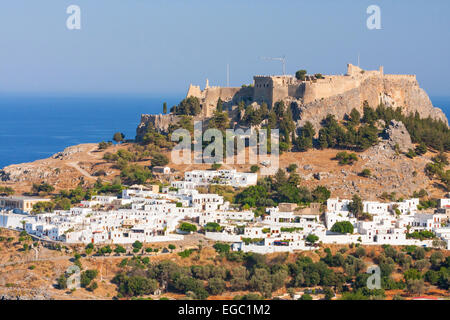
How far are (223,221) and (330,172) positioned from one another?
8.81 meters

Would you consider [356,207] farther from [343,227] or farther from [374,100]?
[374,100]

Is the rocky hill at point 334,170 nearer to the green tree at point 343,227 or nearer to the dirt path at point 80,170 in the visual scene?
the dirt path at point 80,170

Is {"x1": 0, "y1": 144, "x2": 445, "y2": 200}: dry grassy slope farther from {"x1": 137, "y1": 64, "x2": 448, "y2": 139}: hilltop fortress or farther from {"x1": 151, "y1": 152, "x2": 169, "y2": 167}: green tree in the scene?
{"x1": 137, "y1": 64, "x2": 448, "y2": 139}: hilltop fortress

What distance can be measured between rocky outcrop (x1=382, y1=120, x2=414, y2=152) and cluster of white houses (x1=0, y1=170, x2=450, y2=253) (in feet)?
20.2

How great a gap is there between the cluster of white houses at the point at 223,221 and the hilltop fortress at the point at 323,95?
34.6 ft

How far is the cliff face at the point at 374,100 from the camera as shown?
54375 mm

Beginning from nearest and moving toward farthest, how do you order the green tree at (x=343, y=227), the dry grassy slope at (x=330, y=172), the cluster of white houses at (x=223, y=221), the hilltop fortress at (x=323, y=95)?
the cluster of white houses at (x=223, y=221)
the green tree at (x=343, y=227)
the dry grassy slope at (x=330, y=172)
the hilltop fortress at (x=323, y=95)

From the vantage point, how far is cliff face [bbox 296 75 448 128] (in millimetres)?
54375

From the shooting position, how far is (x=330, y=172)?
49.4 m

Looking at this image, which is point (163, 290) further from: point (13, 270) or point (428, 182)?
point (428, 182)

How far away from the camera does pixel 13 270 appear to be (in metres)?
39.8

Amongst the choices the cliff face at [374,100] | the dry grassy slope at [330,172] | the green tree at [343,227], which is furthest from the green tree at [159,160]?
the green tree at [343,227]
